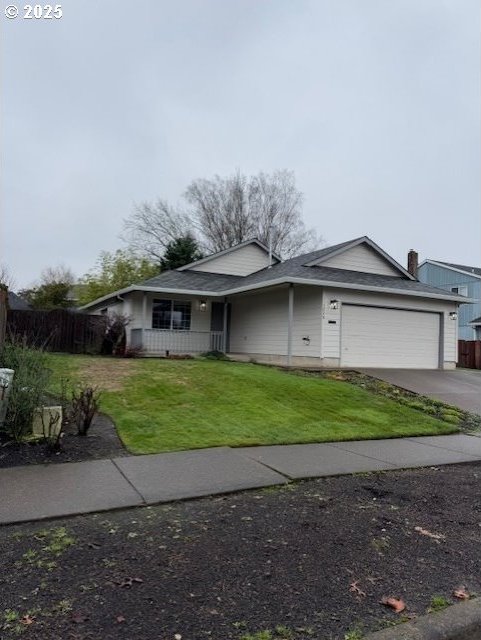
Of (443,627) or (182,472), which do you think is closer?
(443,627)

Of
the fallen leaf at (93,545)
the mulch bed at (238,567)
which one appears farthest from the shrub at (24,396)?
the fallen leaf at (93,545)

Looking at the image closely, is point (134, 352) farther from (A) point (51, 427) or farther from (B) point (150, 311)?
(A) point (51, 427)

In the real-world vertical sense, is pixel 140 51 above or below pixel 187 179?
below

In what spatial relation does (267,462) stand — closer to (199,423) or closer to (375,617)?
(199,423)

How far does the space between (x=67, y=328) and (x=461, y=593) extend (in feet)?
53.6

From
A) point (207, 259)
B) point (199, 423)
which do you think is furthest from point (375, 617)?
point (207, 259)

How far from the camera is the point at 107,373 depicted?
1095 cm

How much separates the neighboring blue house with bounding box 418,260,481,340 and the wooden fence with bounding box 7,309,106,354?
85.3ft

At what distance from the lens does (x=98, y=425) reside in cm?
707

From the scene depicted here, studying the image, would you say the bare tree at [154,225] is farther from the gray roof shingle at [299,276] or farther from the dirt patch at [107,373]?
the dirt patch at [107,373]

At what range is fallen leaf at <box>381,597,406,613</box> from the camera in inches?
108

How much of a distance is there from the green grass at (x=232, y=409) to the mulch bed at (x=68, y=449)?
225mm

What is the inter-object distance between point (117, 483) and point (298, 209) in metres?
39.2

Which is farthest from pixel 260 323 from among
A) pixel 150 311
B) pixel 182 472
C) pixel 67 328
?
pixel 182 472
